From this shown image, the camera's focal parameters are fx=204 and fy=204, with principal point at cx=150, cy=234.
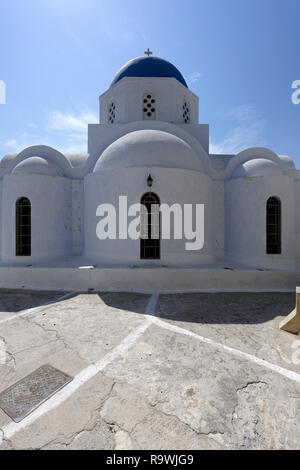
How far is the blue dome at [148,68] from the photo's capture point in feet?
38.9

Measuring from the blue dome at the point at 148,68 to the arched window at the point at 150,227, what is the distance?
886 cm

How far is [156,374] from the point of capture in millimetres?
3121

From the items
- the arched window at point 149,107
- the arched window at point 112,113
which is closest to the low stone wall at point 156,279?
the arched window at point 149,107

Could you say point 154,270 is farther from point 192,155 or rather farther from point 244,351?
point 192,155

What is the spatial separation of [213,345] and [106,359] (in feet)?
6.59

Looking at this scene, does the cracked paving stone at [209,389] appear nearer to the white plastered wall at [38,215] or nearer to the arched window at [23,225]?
the white plastered wall at [38,215]

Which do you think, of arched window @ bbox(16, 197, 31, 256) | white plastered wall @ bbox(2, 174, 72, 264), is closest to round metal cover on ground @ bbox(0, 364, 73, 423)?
white plastered wall @ bbox(2, 174, 72, 264)

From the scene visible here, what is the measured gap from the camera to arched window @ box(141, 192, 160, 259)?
771cm

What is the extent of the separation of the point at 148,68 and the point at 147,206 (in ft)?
31.4

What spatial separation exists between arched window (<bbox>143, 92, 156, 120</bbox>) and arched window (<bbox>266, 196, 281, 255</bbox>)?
786 centimetres

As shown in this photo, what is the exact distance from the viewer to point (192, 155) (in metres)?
8.56

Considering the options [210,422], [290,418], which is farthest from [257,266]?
[210,422]

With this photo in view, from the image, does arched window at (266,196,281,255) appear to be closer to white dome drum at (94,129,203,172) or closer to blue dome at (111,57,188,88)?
white dome drum at (94,129,203,172)

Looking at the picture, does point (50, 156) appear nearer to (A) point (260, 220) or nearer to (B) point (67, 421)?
(A) point (260, 220)
